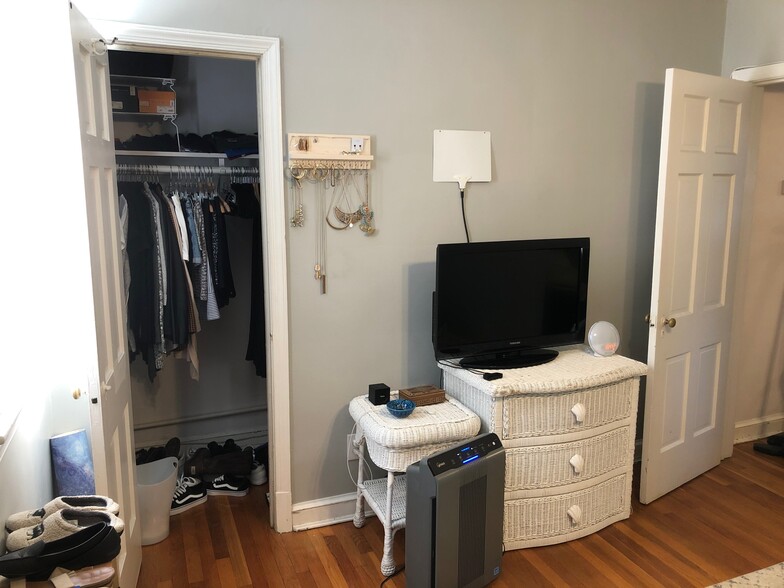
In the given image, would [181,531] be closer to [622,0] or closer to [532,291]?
[532,291]

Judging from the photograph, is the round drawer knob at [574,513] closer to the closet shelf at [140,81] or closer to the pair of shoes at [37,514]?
the pair of shoes at [37,514]

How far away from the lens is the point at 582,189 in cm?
306

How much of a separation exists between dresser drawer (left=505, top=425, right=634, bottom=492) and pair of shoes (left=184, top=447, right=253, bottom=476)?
4.49 feet

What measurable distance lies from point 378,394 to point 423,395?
19 cm

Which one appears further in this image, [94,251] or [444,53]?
[444,53]

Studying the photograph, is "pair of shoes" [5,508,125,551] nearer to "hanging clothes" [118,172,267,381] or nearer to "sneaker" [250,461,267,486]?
"hanging clothes" [118,172,267,381]

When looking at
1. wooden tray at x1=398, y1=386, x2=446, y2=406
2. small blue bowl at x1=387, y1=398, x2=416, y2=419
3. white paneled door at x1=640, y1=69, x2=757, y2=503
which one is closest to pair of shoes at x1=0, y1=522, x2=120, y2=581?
small blue bowl at x1=387, y1=398, x2=416, y2=419

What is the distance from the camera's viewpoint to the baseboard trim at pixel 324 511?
2.77 meters

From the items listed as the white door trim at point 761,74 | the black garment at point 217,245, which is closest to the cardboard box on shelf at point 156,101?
the black garment at point 217,245

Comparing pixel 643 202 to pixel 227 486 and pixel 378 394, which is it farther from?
pixel 227 486

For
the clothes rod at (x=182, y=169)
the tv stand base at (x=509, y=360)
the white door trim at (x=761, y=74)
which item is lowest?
the tv stand base at (x=509, y=360)

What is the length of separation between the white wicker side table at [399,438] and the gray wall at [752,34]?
2272 mm

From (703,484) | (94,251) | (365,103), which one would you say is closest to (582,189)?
(365,103)

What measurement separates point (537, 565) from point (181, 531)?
1.53 m
